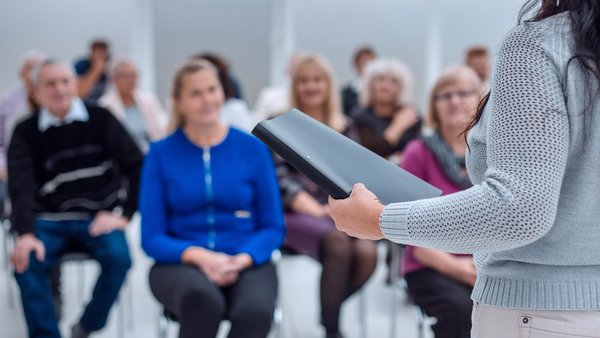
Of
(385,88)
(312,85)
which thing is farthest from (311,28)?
(312,85)

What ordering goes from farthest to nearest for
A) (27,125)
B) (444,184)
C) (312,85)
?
1. (312,85)
2. (27,125)
3. (444,184)

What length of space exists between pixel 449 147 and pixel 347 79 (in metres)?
5.17

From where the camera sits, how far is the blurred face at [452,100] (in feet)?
8.24

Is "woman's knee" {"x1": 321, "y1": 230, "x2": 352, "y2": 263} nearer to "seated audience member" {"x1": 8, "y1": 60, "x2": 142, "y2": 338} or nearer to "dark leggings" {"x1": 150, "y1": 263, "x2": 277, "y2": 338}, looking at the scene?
"dark leggings" {"x1": 150, "y1": 263, "x2": 277, "y2": 338}

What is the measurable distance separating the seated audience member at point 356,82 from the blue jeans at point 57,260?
11.4 feet

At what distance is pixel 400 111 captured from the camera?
3.73m

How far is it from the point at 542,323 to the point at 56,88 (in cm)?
242

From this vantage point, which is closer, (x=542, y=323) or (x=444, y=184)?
(x=542, y=323)

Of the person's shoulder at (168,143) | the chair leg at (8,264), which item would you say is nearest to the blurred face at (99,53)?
the chair leg at (8,264)

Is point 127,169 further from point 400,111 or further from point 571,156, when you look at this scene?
point 571,156

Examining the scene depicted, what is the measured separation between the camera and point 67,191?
2781mm

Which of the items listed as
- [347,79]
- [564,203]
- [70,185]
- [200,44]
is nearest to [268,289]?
[70,185]

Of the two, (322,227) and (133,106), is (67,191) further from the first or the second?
(133,106)

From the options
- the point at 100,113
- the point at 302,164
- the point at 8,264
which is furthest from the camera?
the point at 8,264
